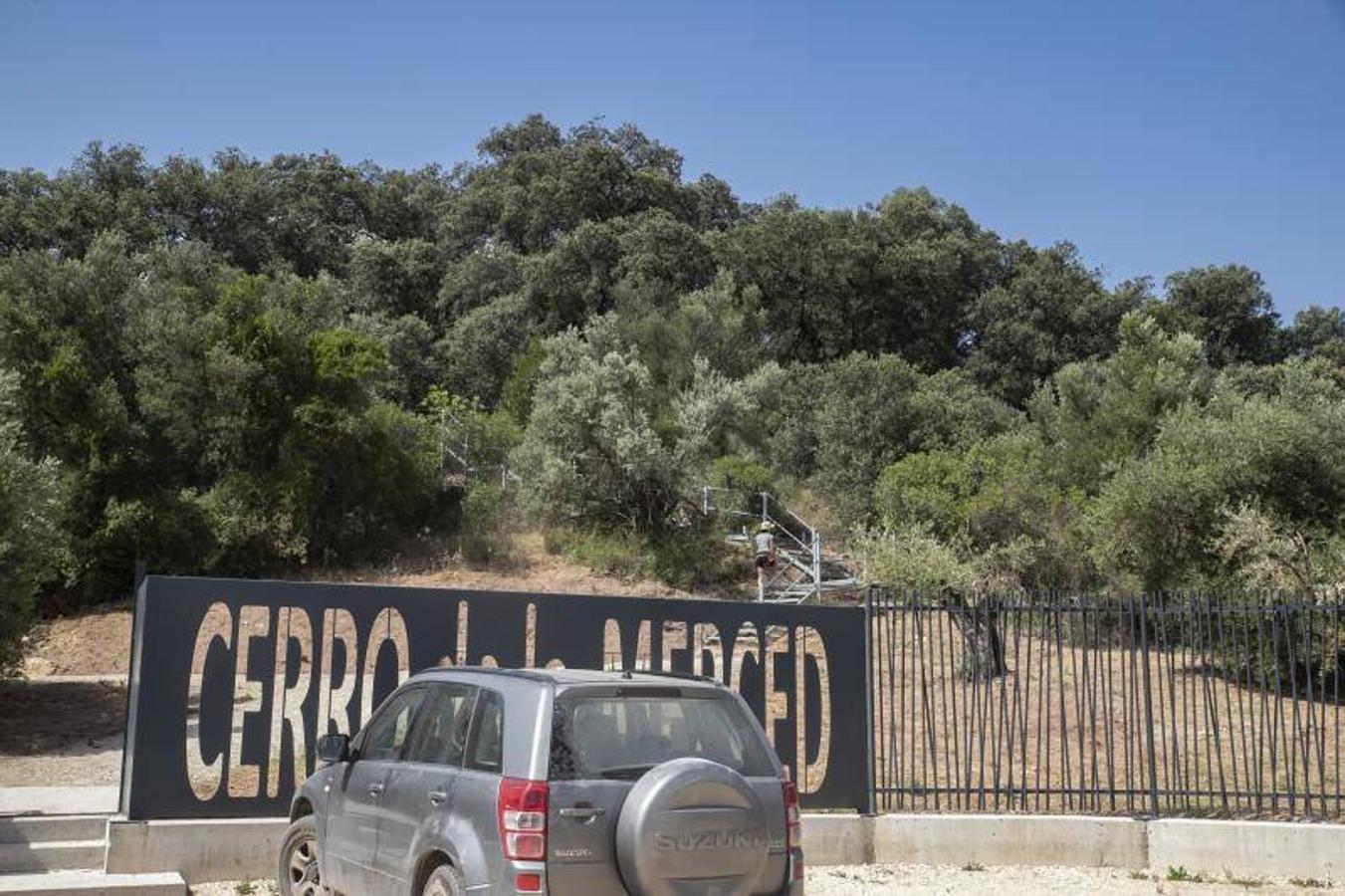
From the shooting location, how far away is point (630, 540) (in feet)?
113

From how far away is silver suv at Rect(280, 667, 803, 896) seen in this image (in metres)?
5.41

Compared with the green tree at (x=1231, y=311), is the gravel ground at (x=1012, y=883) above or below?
below

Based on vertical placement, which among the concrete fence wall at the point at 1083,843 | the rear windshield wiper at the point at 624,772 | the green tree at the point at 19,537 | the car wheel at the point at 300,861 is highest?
the green tree at the point at 19,537

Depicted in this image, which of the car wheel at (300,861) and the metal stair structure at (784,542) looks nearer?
the car wheel at (300,861)

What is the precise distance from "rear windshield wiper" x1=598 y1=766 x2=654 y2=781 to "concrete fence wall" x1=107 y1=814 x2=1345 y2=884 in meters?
5.15

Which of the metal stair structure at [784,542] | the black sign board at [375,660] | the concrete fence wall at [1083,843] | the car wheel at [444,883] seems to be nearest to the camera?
the car wheel at [444,883]

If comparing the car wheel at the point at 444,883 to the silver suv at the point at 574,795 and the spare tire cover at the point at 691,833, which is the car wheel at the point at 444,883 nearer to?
the silver suv at the point at 574,795

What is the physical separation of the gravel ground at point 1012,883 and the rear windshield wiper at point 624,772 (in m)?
4.37

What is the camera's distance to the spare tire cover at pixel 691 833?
541 centimetres

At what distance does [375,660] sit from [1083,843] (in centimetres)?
646

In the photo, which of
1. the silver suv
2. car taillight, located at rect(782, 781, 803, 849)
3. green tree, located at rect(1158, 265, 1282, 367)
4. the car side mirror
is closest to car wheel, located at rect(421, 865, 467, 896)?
the silver suv

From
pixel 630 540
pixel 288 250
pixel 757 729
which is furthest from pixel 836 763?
A: pixel 288 250

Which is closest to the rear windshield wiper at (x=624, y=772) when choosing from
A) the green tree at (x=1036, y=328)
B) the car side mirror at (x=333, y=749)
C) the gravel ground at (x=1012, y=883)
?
the car side mirror at (x=333, y=749)

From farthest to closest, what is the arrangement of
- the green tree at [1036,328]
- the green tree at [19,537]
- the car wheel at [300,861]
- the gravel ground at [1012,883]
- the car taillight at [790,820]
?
1. the green tree at [1036,328]
2. the green tree at [19,537]
3. the gravel ground at [1012,883]
4. the car wheel at [300,861]
5. the car taillight at [790,820]
